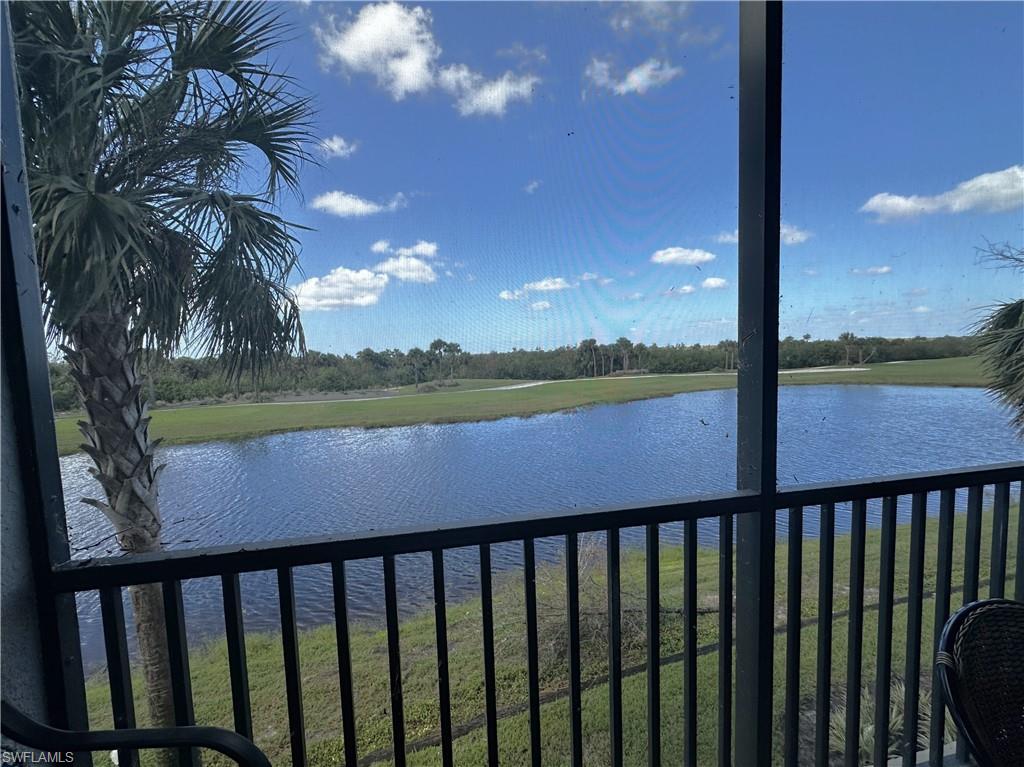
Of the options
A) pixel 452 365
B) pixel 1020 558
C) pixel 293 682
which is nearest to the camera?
pixel 293 682

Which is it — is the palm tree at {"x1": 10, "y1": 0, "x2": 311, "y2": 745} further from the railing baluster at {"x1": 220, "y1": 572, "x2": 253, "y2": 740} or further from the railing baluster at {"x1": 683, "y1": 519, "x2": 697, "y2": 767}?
the railing baluster at {"x1": 683, "y1": 519, "x2": 697, "y2": 767}

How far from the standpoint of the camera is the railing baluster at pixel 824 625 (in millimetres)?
1553

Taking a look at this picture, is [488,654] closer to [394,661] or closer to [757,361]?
[394,661]

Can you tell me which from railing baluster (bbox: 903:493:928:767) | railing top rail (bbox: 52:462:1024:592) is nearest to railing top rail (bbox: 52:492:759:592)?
railing top rail (bbox: 52:462:1024:592)

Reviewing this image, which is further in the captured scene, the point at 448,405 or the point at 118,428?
the point at 448,405

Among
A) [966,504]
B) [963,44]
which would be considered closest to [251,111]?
[963,44]

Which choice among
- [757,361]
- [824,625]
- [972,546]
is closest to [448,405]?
[757,361]

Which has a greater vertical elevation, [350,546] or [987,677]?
[350,546]

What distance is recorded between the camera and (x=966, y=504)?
1769mm

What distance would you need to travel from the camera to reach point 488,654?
4.32 feet

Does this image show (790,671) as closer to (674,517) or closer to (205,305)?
(674,517)

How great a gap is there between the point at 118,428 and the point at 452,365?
0.79 meters

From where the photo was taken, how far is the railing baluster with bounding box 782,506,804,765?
1.55 meters

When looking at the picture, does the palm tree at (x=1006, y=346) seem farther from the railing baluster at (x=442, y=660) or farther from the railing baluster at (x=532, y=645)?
the railing baluster at (x=442, y=660)
